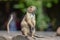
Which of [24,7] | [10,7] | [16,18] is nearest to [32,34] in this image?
[24,7]

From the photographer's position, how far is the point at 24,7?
19.5 ft

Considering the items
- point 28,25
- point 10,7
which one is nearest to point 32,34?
point 28,25

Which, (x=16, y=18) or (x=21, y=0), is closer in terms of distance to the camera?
(x=21, y=0)

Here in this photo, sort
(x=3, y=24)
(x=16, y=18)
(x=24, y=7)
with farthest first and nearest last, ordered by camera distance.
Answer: (x=3, y=24)
(x=16, y=18)
(x=24, y=7)

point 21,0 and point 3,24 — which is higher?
point 21,0

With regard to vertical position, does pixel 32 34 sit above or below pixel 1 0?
below

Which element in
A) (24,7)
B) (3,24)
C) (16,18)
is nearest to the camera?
(24,7)

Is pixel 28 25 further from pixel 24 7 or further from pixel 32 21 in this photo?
pixel 24 7

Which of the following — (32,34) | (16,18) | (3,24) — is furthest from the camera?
(3,24)

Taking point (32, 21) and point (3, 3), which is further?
point (3, 3)

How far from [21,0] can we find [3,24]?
3.69 ft

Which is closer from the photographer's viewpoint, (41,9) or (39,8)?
(39,8)

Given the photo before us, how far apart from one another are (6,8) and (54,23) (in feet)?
3.61

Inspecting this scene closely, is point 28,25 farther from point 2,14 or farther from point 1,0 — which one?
point 2,14
